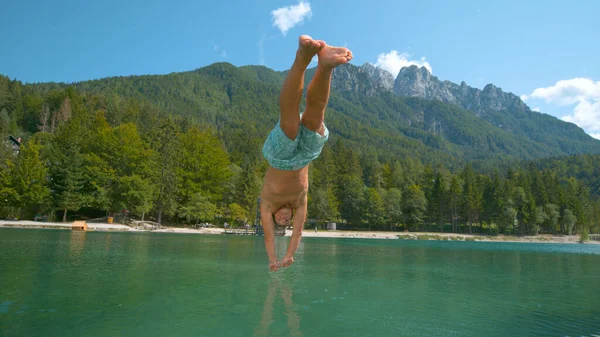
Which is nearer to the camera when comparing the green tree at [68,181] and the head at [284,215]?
the head at [284,215]

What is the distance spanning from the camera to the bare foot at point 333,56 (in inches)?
134

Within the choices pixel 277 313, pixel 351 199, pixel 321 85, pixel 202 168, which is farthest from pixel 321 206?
pixel 321 85

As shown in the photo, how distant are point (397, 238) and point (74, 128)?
149 ft

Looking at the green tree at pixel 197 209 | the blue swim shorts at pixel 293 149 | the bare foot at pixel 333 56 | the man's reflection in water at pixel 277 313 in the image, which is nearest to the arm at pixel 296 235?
the blue swim shorts at pixel 293 149

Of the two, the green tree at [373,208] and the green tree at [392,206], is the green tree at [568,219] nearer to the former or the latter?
the green tree at [392,206]

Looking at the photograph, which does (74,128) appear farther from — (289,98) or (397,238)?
(289,98)

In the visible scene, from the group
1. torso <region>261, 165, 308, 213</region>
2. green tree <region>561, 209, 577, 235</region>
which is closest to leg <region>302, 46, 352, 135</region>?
torso <region>261, 165, 308, 213</region>

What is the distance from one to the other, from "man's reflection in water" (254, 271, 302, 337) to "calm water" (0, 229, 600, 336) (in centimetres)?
3

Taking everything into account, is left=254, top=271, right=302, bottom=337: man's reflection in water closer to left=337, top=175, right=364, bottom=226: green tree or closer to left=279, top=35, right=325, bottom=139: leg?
left=279, top=35, right=325, bottom=139: leg

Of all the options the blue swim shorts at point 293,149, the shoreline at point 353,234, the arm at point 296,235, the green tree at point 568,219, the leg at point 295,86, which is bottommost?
the shoreline at point 353,234

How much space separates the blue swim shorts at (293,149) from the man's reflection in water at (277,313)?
7.04 metres

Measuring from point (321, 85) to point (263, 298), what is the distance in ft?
36.1

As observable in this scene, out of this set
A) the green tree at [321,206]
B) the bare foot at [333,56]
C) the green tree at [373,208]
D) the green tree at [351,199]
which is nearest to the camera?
the bare foot at [333,56]

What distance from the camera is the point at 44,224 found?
35.1 m
